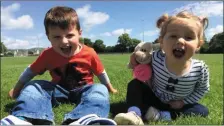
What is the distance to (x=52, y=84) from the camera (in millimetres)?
3957

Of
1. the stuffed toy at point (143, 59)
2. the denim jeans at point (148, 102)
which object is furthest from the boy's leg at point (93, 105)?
the stuffed toy at point (143, 59)

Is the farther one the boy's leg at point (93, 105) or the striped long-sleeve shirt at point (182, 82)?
the striped long-sleeve shirt at point (182, 82)

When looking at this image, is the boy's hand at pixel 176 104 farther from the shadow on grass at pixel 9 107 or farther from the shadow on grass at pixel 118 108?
the shadow on grass at pixel 9 107

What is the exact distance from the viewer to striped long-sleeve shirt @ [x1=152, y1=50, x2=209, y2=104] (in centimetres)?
374

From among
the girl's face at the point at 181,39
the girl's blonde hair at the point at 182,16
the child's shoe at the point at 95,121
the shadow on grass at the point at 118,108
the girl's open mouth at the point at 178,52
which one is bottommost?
the shadow on grass at the point at 118,108

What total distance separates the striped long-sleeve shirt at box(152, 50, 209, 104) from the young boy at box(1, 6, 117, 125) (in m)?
0.64

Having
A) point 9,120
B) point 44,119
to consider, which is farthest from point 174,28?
point 9,120

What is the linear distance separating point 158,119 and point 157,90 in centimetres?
49

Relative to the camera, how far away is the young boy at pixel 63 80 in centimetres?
316

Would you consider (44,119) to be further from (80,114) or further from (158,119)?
(158,119)

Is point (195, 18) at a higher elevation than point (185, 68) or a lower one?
higher

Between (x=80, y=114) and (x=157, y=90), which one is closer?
(x=80, y=114)

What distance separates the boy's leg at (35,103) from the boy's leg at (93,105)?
0.23m

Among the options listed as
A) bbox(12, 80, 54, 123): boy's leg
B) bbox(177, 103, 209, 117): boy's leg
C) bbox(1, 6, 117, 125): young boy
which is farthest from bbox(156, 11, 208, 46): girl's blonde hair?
bbox(12, 80, 54, 123): boy's leg
